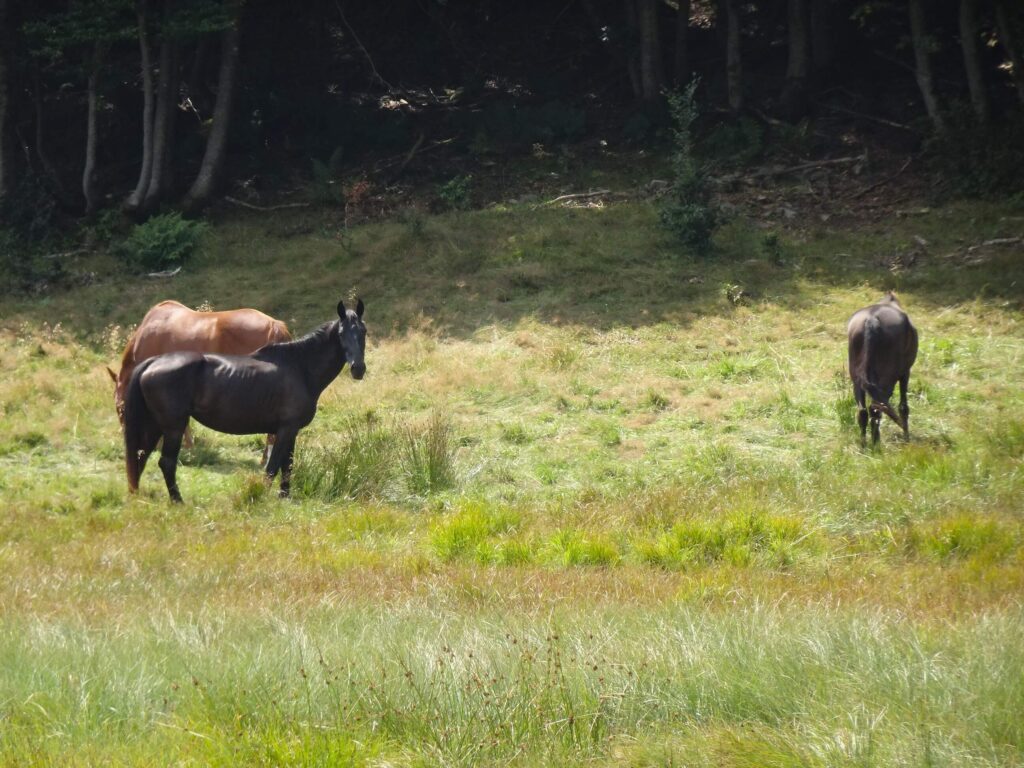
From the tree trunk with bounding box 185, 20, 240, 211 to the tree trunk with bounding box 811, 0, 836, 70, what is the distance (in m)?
12.6

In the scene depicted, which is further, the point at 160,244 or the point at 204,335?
the point at 160,244

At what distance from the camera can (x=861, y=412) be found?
12.3 m

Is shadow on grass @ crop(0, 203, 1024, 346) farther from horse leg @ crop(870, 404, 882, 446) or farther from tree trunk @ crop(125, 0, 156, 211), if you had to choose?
horse leg @ crop(870, 404, 882, 446)

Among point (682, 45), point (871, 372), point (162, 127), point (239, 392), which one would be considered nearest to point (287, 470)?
point (239, 392)

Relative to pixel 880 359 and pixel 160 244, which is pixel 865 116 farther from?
pixel 160 244

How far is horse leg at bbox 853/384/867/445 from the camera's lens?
12312 mm

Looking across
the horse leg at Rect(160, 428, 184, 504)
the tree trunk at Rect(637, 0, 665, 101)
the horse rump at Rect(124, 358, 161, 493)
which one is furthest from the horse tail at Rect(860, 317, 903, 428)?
the tree trunk at Rect(637, 0, 665, 101)

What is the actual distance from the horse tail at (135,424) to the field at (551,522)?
0.42 metres

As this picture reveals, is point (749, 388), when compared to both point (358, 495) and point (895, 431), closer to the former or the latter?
point (895, 431)

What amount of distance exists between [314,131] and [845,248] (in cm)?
1331

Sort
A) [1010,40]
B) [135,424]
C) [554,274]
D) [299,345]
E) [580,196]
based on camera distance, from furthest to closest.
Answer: [580,196]
[1010,40]
[554,274]
[299,345]
[135,424]

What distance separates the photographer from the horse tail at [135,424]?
11109 millimetres

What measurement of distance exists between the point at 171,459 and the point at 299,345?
168cm

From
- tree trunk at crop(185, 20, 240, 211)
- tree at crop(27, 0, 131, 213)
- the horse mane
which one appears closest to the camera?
the horse mane
